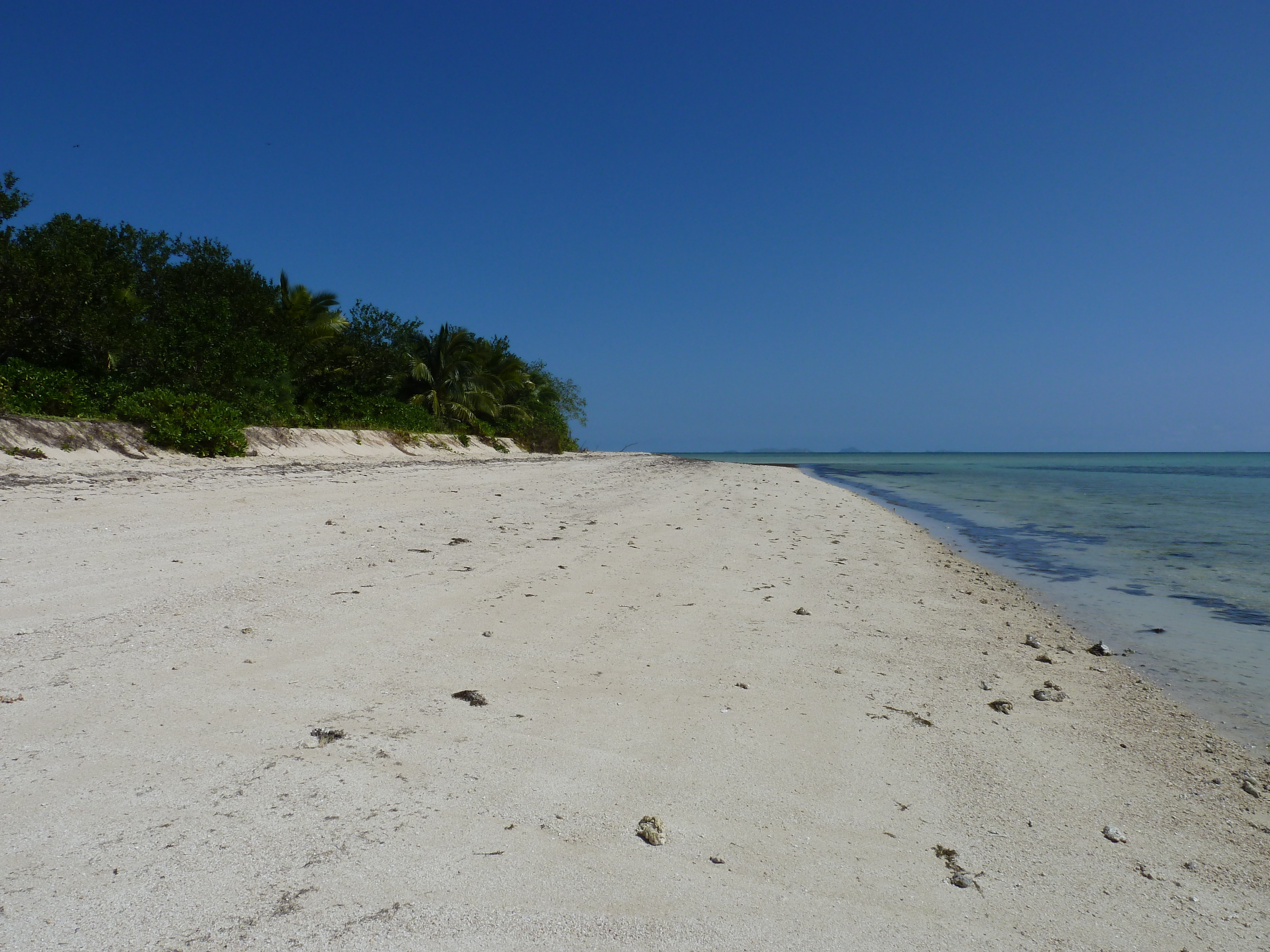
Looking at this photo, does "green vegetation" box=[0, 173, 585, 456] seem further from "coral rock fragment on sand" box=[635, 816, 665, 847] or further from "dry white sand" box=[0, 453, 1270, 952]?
"coral rock fragment on sand" box=[635, 816, 665, 847]

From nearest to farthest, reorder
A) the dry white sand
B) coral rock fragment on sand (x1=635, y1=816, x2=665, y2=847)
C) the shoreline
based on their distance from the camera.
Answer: the dry white sand
coral rock fragment on sand (x1=635, y1=816, x2=665, y2=847)
the shoreline

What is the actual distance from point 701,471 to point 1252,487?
872 inches

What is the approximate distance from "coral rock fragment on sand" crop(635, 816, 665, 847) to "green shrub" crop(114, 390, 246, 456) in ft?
44.3

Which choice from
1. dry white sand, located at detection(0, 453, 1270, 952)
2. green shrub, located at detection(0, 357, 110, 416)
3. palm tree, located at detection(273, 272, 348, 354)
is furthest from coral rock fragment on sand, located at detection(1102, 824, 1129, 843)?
palm tree, located at detection(273, 272, 348, 354)

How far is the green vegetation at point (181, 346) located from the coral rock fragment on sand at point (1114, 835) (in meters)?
14.4

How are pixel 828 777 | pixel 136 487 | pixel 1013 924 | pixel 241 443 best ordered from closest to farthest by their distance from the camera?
pixel 1013 924 < pixel 828 777 < pixel 136 487 < pixel 241 443

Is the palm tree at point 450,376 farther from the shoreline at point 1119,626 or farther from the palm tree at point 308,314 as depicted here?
the shoreline at point 1119,626

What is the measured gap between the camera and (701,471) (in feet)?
85.2

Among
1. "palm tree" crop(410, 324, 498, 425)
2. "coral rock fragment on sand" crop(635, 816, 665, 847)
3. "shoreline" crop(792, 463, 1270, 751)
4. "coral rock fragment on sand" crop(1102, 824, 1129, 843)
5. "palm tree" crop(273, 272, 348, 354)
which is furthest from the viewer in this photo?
"palm tree" crop(410, 324, 498, 425)

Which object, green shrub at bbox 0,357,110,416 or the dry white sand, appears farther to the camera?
green shrub at bbox 0,357,110,416

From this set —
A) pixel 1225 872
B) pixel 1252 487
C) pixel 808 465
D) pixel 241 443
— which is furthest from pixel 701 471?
pixel 808 465

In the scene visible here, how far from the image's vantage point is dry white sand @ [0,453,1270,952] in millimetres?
1603

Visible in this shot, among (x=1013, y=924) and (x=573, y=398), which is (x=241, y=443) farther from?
(x=573, y=398)

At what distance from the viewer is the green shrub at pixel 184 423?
12.4 metres
